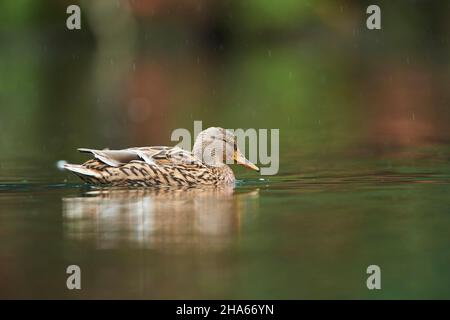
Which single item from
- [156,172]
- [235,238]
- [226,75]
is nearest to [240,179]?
[156,172]

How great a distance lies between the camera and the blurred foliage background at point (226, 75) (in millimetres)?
17859

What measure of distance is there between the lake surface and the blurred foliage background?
2264 millimetres

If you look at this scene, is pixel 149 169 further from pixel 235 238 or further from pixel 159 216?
pixel 235 238

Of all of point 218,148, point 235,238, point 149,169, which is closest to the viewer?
point 235,238

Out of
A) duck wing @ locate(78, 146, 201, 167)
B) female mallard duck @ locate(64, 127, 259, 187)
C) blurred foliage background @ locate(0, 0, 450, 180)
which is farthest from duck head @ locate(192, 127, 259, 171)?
blurred foliage background @ locate(0, 0, 450, 180)

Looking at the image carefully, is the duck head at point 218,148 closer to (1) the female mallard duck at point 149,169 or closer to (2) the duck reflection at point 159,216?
(1) the female mallard duck at point 149,169

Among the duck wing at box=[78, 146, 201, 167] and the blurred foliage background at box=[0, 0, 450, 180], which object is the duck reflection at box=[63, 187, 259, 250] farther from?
the blurred foliage background at box=[0, 0, 450, 180]

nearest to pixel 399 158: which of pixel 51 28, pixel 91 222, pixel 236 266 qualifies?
pixel 91 222

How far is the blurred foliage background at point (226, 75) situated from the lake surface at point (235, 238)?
2.26 metres

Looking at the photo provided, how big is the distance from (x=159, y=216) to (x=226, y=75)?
2168cm

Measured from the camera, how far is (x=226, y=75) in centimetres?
3147

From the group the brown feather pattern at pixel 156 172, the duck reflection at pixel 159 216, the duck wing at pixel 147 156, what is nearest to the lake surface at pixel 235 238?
the duck reflection at pixel 159 216

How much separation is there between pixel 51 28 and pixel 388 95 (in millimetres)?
23532

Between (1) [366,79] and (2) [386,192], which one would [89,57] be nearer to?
(1) [366,79]
